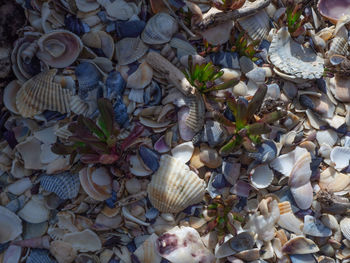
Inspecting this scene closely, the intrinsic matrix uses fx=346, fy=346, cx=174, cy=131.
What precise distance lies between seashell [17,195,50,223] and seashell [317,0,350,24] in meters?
2.31

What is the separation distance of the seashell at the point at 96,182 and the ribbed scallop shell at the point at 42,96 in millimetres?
406

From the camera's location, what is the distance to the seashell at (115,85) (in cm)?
209

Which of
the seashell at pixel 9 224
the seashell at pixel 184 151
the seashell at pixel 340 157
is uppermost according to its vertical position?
the seashell at pixel 184 151

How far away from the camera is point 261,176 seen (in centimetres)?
216

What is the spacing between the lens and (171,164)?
207 cm

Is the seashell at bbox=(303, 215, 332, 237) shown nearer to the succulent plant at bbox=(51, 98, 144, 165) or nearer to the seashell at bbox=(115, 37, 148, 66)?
the succulent plant at bbox=(51, 98, 144, 165)

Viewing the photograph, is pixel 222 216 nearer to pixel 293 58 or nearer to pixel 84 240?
pixel 84 240

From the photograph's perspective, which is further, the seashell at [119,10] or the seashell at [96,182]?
the seashell at [119,10]

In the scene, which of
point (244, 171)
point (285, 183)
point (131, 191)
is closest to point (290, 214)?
point (285, 183)

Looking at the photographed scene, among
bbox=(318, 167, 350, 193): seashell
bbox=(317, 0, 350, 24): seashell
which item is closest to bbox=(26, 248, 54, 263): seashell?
bbox=(318, 167, 350, 193): seashell

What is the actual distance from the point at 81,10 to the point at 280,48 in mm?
1327

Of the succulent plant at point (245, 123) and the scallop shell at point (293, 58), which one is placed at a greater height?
the scallop shell at point (293, 58)

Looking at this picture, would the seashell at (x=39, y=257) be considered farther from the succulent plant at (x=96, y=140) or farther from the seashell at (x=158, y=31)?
the seashell at (x=158, y=31)

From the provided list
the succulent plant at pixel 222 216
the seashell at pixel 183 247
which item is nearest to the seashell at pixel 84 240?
the seashell at pixel 183 247
